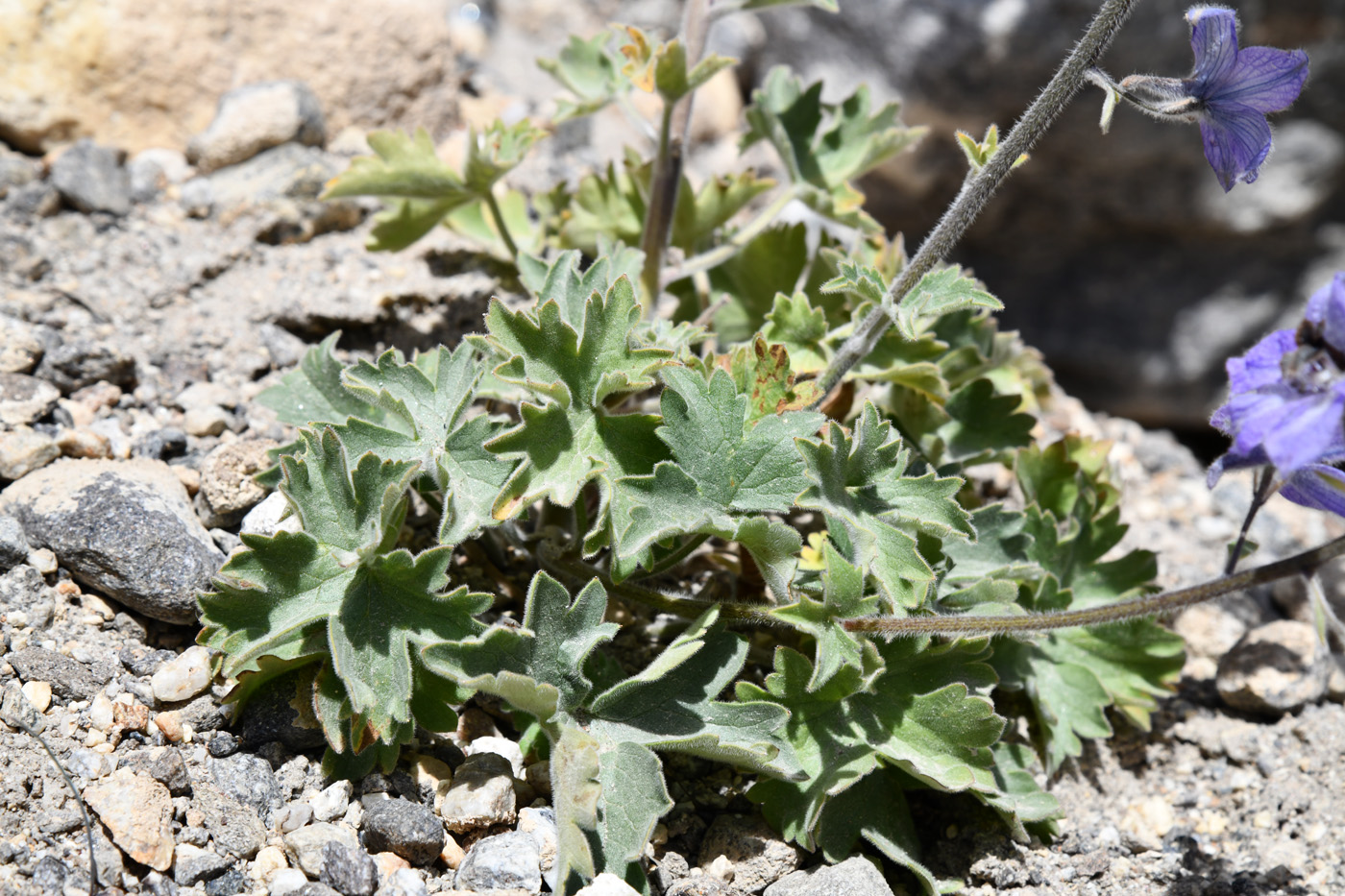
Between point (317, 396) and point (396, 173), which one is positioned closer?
point (317, 396)

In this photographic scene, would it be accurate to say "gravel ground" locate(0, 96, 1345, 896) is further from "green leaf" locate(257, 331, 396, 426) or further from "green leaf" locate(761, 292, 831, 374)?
"green leaf" locate(761, 292, 831, 374)

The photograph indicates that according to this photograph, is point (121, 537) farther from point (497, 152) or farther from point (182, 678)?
point (497, 152)

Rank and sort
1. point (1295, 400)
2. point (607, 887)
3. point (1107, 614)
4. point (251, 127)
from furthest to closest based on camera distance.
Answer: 1. point (251, 127)
2. point (1107, 614)
3. point (607, 887)
4. point (1295, 400)

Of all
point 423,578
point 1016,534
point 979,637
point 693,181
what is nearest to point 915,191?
point 693,181

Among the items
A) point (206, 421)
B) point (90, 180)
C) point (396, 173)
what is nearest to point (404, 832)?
point (206, 421)

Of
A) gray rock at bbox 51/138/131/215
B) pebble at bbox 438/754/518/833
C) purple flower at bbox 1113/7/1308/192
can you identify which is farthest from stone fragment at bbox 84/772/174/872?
purple flower at bbox 1113/7/1308/192

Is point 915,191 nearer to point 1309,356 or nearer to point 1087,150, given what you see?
point 1087,150

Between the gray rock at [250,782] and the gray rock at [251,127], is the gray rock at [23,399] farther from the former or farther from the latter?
the gray rock at [251,127]

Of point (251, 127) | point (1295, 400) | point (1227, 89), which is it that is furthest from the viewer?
point (251, 127)
